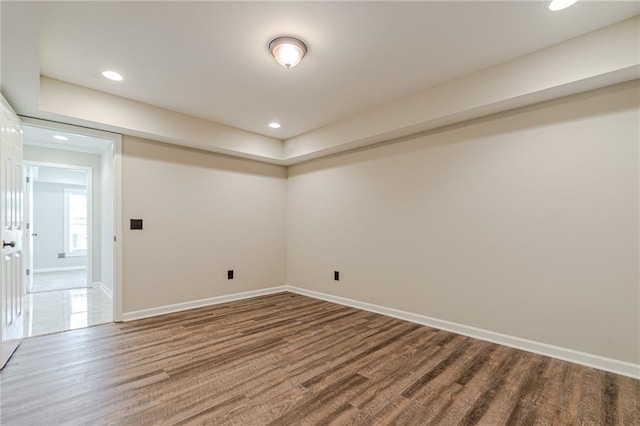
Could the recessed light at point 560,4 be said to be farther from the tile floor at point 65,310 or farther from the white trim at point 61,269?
the white trim at point 61,269

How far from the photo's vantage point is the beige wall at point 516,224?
2346 mm

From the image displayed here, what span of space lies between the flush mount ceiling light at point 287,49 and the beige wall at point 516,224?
184cm

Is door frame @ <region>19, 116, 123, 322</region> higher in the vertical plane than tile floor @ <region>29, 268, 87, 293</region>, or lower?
higher

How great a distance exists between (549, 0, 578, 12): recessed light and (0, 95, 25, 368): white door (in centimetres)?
405

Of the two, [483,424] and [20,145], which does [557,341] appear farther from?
[20,145]

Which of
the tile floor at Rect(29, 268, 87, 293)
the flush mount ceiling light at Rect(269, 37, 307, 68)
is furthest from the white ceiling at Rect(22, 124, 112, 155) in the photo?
the flush mount ceiling light at Rect(269, 37, 307, 68)

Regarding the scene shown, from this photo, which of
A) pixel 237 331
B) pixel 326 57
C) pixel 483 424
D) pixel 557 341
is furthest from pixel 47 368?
pixel 557 341

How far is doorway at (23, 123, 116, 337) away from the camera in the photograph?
380cm

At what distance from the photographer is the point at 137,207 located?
3652 millimetres

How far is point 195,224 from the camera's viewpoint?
4.14 meters

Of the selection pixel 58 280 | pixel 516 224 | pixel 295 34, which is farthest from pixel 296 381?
pixel 58 280

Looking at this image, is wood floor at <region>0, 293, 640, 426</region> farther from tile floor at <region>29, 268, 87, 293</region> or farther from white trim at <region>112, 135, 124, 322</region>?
tile floor at <region>29, 268, 87, 293</region>

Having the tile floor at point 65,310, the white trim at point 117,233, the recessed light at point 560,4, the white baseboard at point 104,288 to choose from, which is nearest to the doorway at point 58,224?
the white baseboard at point 104,288

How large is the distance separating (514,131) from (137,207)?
426cm
